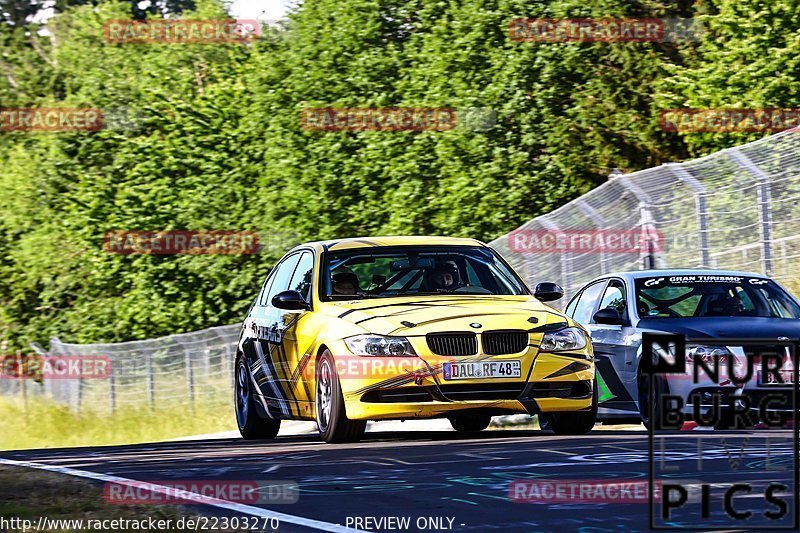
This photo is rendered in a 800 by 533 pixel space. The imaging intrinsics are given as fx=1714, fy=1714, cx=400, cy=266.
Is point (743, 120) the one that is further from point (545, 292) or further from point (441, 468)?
point (441, 468)

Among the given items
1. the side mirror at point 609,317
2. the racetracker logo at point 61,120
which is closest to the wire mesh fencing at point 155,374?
the racetracker logo at point 61,120

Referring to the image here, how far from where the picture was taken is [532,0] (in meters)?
38.3

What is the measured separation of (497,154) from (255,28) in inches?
668

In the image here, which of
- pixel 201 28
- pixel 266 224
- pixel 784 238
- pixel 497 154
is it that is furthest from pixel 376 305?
pixel 201 28

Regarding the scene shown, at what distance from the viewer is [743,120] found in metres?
33.3

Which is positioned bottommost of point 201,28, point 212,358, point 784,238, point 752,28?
point 212,358

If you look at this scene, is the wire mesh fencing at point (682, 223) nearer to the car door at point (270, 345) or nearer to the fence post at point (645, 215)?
the fence post at point (645, 215)

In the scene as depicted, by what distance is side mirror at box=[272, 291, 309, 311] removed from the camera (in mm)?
13891

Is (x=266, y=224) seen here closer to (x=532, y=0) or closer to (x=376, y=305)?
(x=532, y=0)

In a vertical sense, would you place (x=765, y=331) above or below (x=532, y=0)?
below

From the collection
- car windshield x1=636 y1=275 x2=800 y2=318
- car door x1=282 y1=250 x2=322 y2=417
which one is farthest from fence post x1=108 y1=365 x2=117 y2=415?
car door x1=282 y1=250 x2=322 y2=417

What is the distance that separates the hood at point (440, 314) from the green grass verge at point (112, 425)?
18.2 meters

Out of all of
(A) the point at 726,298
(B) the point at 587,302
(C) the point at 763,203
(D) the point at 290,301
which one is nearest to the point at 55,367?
(C) the point at 763,203

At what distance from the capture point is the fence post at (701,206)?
66.9 feet
